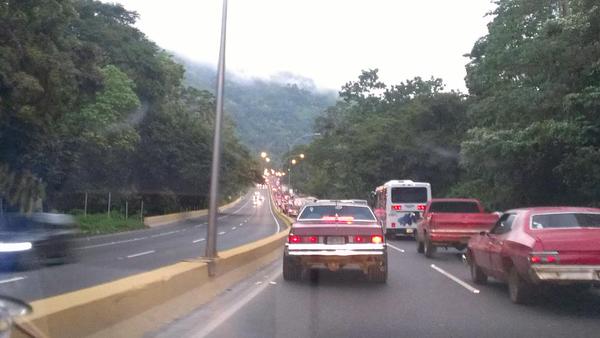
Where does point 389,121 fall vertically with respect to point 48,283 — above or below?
above

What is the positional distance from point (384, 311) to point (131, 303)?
13.6 feet

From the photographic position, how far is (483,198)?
133ft

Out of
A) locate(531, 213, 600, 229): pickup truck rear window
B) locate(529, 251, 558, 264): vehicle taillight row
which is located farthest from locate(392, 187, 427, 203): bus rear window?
locate(529, 251, 558, 264): vehicle taillight row

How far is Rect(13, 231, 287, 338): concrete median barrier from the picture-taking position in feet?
22.5

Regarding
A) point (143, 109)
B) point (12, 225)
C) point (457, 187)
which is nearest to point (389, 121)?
point (457, 187)

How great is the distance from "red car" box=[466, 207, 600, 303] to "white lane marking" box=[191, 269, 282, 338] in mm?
4111

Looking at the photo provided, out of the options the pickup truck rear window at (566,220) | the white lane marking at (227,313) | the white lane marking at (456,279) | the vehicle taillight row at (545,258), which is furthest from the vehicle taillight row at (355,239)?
the vehicle taillight row at (545,258)

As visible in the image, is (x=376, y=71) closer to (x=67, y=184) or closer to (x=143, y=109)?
(x=143, y=109)

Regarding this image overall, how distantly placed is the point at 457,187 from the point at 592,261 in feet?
121

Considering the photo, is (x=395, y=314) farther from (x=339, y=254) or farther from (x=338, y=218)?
(x=338, y=218)

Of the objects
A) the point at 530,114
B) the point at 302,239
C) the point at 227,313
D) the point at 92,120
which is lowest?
the point at 227,313

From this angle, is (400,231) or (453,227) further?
(400,231)

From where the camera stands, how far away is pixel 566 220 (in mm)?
12188

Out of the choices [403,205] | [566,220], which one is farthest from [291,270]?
[403,205]
